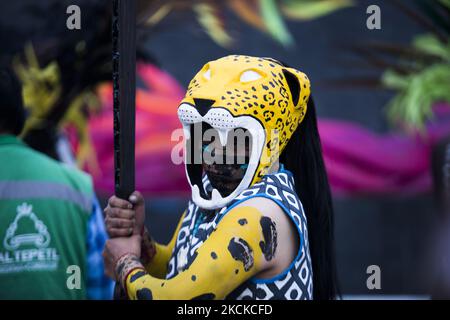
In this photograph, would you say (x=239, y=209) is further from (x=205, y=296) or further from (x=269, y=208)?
(x=205, y=296)

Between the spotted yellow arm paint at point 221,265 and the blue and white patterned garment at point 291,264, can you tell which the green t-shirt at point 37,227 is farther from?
the spotted yellow arm paint at point 221,265

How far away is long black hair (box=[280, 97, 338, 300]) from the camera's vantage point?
2498 millimetres

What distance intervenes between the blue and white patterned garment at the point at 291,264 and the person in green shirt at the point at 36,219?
29.6 inches

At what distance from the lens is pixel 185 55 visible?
4.60m

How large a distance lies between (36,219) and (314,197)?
1136 mm

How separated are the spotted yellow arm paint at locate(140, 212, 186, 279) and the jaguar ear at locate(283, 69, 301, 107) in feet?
1.86

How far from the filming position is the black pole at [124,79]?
7.34ft

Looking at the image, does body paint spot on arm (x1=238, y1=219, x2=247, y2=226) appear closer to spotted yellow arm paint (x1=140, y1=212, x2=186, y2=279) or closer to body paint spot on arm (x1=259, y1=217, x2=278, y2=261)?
body paint spot on arm (x1=259, y1=217, x2=278, y2=261)

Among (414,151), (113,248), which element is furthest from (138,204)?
(414,151)

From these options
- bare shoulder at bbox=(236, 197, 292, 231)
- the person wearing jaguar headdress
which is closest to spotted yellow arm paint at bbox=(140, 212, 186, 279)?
the person wearing jaguar headdress

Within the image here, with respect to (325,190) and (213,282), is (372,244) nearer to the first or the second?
(325,190)

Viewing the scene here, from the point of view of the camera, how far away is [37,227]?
298cm

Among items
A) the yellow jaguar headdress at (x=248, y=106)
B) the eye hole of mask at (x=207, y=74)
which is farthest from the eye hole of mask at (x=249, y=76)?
the eye hole of mask at (x=207, y=74)

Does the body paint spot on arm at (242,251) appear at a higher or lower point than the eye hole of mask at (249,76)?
lower
